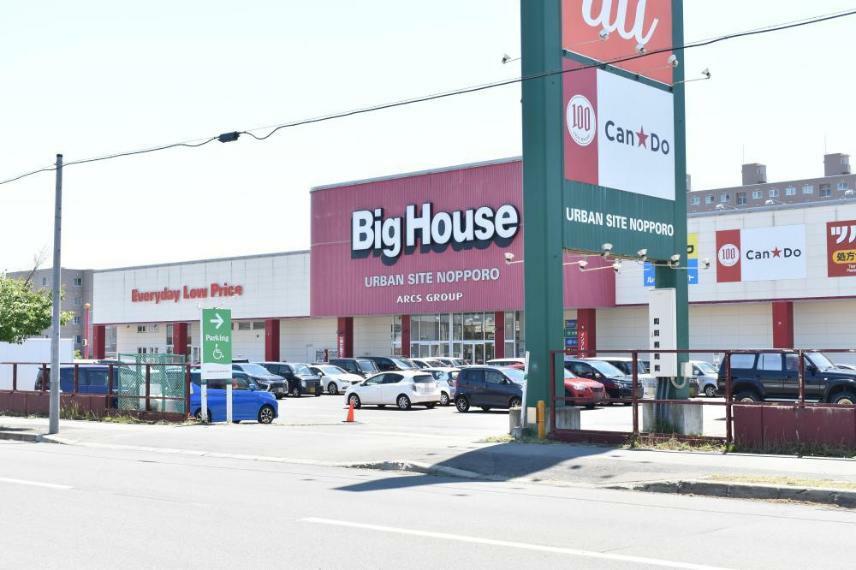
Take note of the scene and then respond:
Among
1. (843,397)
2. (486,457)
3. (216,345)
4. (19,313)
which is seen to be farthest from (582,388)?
(19,313)

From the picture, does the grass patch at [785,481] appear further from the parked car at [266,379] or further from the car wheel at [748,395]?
the parked car at [266,379]

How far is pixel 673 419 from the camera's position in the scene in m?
19.1

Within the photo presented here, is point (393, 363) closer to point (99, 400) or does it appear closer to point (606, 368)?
point (606, 368)

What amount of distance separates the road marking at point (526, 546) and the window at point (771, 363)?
19667mm

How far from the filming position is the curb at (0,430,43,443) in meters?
23.2

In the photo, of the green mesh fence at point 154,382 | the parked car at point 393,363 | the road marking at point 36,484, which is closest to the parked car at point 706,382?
the parked car at point 393,363

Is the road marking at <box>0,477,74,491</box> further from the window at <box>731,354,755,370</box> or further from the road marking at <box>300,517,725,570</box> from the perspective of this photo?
the window at <box>731,354,755,370</box>

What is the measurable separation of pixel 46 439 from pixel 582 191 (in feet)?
41.8

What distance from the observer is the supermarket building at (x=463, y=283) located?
A: 43.6 meters

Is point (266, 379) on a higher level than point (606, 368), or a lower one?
lower

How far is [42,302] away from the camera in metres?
29.9

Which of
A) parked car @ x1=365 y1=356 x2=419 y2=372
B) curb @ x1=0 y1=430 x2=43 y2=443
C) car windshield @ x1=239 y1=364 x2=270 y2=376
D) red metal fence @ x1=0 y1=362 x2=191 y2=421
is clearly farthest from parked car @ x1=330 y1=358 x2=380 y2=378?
curb @ x1=0 y1=430 x2=43 y2=443

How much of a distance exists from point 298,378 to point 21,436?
70.2 ft

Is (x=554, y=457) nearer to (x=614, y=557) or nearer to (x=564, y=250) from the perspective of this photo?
(x=564, y=250)
